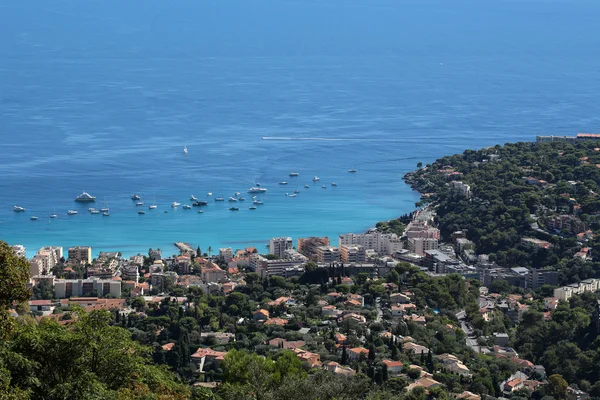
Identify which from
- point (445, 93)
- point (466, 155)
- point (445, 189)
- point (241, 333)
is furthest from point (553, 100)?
point (241, 333)

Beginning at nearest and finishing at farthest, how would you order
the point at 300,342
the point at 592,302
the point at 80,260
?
the point at 300,342
the point at 592,302
the point at 80,260

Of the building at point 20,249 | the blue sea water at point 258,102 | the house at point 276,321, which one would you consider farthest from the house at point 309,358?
the blue sea water at point 258,102

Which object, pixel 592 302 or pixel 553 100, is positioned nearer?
pixel 592 302

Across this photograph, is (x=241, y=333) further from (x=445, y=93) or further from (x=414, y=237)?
(x=445, y=93)

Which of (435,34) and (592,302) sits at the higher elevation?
(435,34)

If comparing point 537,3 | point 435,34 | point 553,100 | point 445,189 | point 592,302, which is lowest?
point 592,302

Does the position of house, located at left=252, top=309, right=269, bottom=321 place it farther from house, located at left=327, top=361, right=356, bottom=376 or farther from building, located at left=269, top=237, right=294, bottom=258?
building, located at left=269, top=237, right=294, bottom=258
